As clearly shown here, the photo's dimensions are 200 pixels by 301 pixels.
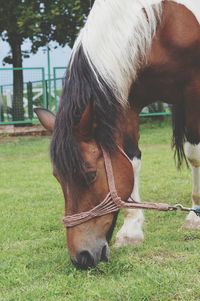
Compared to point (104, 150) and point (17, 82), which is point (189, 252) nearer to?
point (104, 150)

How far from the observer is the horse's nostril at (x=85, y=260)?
295 centimetres

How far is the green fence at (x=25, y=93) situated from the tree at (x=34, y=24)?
0.08 feet

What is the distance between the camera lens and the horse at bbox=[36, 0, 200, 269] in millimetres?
2955

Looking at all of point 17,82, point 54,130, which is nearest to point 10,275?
point 54,130

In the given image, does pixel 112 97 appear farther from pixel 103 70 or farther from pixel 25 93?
pixel 25 93

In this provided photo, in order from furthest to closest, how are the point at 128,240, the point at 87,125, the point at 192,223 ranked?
the point at 192,223
the point at 128,240
the point at 87,125

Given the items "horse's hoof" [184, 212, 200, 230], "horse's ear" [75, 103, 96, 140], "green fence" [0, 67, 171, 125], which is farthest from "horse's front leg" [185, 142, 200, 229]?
"green fence" [0, 67, 171, 125]

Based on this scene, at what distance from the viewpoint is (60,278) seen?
3.00 meters

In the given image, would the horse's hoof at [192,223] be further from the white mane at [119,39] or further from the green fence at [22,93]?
the green fence at [22,93]

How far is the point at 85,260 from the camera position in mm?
2967

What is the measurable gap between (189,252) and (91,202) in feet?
2.79

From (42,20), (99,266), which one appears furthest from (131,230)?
(42,20)

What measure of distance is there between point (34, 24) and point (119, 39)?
38.9 ft

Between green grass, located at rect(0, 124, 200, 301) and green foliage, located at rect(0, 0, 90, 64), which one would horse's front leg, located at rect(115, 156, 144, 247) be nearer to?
green grass, located at rect(0, 124, 200, 301)
